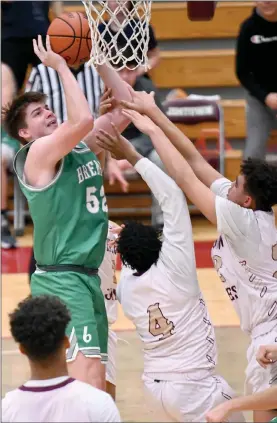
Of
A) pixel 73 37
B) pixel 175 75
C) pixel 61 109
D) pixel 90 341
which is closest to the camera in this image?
pixel 90 341

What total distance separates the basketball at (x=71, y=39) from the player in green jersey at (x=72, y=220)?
0.27 feet

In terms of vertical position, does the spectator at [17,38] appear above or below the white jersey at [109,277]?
above

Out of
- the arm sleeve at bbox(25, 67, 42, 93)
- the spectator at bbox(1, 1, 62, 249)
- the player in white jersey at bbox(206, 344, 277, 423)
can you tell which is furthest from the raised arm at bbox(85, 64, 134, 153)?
the spectator at bbox(1, 1, 62, 249)

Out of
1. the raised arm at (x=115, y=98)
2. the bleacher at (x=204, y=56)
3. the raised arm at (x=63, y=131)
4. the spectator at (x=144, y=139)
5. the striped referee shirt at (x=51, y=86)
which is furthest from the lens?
the bleacher at (x=204, y=56)

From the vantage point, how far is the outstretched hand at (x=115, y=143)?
427 cm

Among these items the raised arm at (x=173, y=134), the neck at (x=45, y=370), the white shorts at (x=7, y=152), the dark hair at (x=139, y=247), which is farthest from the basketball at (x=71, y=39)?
the white shorts at (x=7, y=152)

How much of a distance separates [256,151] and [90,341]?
5.03 metres

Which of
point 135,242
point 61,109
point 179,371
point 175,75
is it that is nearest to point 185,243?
point 135,242

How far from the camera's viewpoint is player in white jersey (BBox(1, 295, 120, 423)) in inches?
114

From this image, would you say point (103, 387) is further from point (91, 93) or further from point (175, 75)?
point (175, 75)

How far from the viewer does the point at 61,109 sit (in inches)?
255

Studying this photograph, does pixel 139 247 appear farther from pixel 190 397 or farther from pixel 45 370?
pixel 45 370

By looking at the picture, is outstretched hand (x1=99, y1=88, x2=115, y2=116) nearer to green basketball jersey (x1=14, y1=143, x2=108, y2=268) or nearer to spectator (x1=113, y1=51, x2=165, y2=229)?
green basketball jersey (x1=14, y1=143, x2=108, y2=268)

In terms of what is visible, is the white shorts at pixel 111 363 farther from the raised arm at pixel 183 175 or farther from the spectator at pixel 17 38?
the spectator at pixel 17 38
